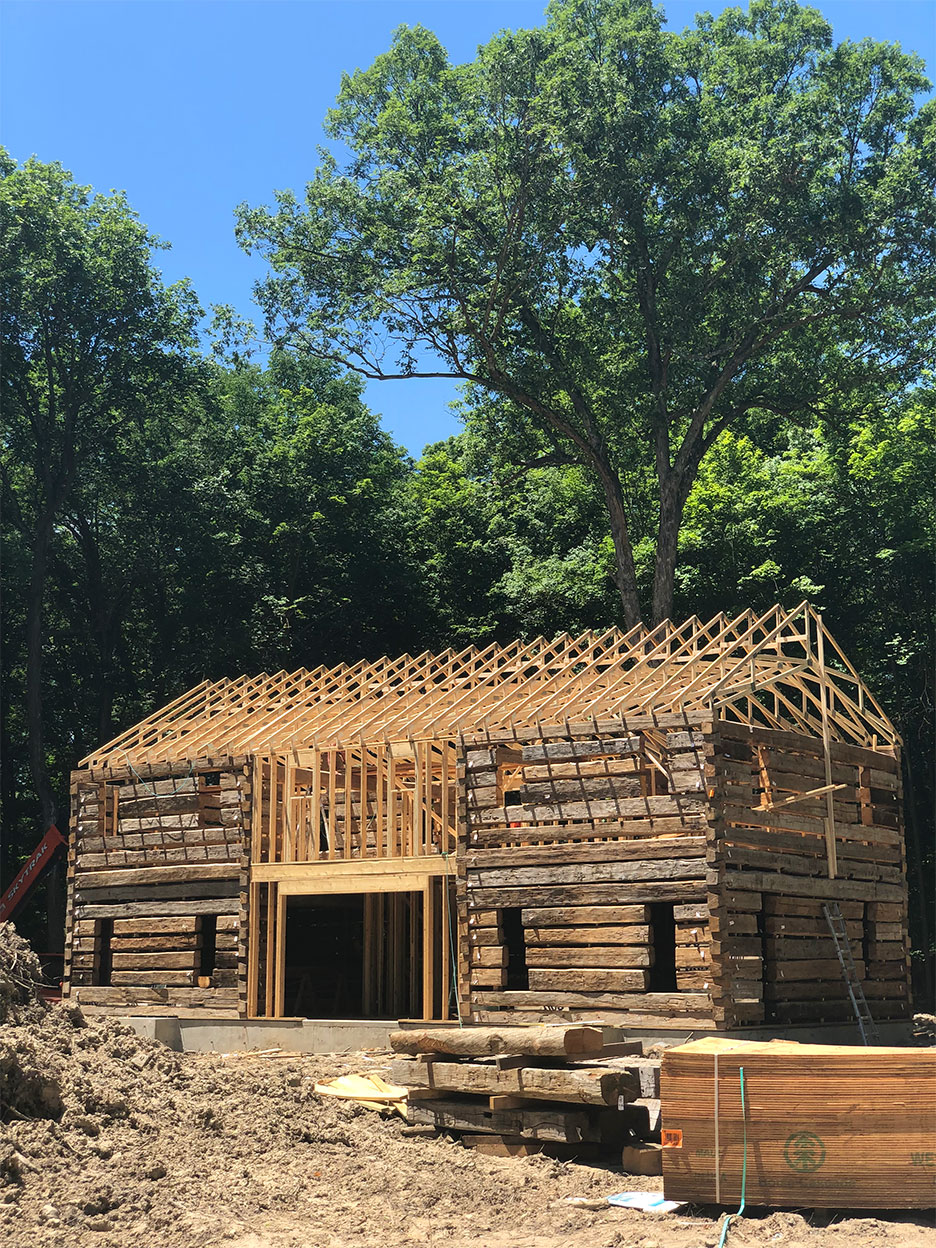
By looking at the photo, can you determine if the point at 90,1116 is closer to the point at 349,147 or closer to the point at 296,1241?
the point at 296,1241

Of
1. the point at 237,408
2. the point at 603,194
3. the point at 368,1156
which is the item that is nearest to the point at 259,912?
the point at 368,1156

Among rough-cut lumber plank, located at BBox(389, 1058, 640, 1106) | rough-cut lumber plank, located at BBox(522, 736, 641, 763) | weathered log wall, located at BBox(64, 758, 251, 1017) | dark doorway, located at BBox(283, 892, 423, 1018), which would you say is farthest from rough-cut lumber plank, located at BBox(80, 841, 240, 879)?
rough-cut lumber plank, located at BBox(389, 1058, 640, 1106)

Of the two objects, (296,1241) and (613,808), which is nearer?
(296,1241)

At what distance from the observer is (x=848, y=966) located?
1881 centimetres

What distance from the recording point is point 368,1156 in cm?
A: 1083

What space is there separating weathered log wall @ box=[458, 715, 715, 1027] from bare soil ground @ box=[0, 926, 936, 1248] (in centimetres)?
534

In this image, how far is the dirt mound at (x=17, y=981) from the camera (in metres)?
11.5

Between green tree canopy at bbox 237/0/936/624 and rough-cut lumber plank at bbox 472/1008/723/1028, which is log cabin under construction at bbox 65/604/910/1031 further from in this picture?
green tree canopy at bbox 237/0/936/624

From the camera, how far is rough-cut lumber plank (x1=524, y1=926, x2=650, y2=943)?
16625 mm

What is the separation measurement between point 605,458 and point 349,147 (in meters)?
10.7

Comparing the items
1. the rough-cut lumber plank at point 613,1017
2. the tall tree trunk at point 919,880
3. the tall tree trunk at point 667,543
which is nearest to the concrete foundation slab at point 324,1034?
the rough-cut lumber plank at point 613,1017

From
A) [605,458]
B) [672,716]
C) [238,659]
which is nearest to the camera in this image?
[672,716]

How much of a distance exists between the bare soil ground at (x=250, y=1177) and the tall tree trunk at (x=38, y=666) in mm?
22453

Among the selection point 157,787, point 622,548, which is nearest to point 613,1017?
point 157,787
